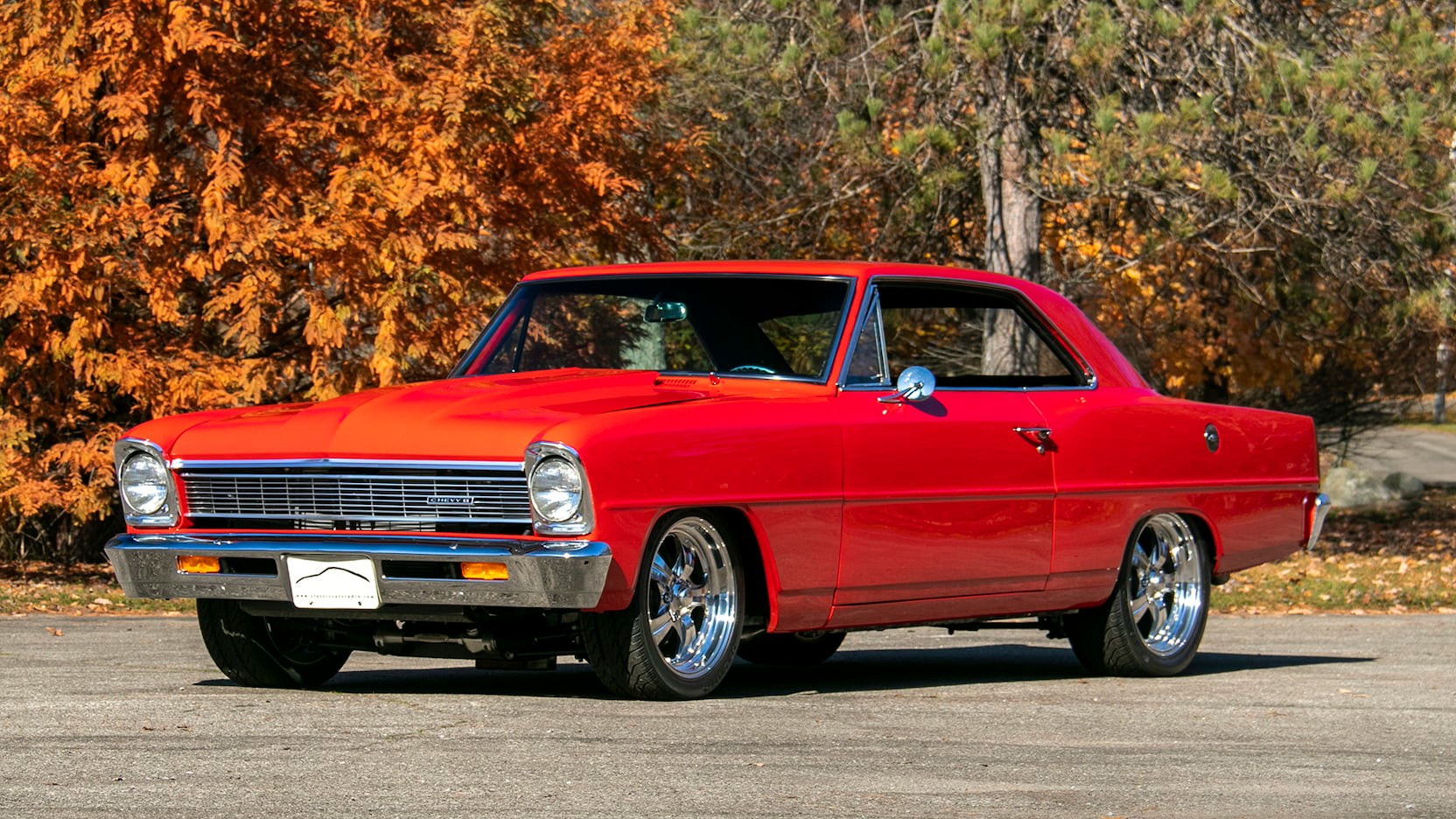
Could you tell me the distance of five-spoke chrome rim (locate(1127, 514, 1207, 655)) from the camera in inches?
376

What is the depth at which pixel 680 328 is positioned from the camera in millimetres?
8453

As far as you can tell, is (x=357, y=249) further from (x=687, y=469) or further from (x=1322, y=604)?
(x=687, y=469)

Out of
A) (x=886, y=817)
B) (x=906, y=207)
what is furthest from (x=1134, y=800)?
(x=906, y=207)

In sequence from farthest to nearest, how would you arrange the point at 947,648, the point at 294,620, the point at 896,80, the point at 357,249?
the point at 896,80
the point at 357,249
the point at 947,648
the point at 294,620

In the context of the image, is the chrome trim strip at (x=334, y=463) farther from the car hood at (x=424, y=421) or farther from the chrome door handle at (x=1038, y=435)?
the chrome door handle at (x=1038, y=435)

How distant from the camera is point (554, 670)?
9180mm

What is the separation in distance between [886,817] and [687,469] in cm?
213

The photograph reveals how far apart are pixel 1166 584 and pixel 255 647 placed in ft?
13.1

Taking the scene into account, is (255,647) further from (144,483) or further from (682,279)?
(682,279)

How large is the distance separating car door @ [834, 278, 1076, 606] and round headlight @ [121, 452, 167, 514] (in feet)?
7.87

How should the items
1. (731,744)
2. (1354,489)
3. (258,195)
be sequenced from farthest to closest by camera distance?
(1354,489) < (258,195) < (731,744)

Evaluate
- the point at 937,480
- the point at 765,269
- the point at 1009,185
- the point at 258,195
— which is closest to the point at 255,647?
the point at 765,269

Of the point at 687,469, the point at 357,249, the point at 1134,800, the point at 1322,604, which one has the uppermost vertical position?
the point at 357,249

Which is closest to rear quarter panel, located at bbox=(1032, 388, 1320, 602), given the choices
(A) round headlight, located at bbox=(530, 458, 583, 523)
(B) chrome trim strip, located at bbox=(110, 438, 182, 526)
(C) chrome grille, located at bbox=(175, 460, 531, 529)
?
(A) round headlight, located at bbox=(530, 458, 583, 523)
